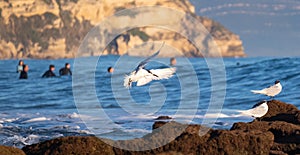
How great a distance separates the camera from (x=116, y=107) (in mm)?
26875

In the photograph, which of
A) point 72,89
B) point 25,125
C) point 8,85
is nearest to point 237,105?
point 25,125

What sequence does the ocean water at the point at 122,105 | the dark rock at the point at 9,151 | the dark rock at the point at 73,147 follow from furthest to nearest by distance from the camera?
the ocean water at the point at 122,105, the dark rock at the point at 73,147, the dark rock at the point at 9,151

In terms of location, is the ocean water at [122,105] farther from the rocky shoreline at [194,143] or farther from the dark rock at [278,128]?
the rocky shoreline at [194,143]

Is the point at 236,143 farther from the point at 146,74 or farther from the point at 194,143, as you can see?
the point at 146,74

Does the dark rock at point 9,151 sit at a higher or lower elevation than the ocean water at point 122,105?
higher

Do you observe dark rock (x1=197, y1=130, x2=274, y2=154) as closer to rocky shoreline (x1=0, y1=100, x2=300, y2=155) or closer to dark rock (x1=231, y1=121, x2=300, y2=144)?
rocky shoreline (x1=0, y1=100, x2=300, y2=155)

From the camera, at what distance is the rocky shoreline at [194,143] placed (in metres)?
11.4

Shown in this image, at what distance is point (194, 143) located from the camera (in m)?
12.0

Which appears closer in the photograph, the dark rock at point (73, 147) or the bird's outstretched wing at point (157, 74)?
the dark rock at point (73, 147)

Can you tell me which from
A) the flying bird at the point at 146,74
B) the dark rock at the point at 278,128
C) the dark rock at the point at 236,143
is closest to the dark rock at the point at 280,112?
the dark rock at the point at 278,128

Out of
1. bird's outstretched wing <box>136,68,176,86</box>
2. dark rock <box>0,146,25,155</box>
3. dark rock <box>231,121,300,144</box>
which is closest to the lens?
dark rock <box>0,146,25,155</box>

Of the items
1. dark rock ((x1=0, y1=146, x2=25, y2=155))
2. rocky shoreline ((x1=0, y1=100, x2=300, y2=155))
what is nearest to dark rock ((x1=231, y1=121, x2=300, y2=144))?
rocky shoreline ((x1=0, y1=100, x2=300, y2=155))

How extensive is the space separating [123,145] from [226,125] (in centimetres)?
686

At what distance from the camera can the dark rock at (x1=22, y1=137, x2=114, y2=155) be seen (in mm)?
11344
